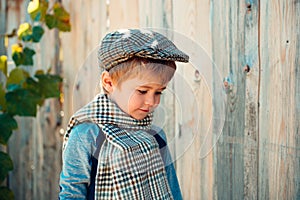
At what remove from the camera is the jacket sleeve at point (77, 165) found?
6.61 feet

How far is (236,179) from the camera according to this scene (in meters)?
2.72

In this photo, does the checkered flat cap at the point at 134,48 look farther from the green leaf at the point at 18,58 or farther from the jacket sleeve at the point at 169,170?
the green leaf at the point at 18,58

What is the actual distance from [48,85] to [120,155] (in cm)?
180

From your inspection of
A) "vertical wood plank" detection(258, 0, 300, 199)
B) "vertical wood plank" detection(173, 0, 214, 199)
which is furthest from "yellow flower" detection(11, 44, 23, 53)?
"vertical wood plank" detection(258, 0, 300, 199)

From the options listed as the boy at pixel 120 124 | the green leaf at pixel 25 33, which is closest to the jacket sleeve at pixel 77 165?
the boy at pixel 120 124

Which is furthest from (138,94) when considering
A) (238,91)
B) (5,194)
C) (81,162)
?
(5,194)

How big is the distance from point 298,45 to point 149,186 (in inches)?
35.9

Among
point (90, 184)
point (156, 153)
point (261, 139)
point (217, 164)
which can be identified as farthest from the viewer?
point (217, 164)

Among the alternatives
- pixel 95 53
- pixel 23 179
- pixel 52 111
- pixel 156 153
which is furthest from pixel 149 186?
pixel 23 179

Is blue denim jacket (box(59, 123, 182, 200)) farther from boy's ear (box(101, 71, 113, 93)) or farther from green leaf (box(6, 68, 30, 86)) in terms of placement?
green leaf (box(6, 68, 30, 86))

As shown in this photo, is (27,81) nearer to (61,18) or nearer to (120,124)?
(61,18)

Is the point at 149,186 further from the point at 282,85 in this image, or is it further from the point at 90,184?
the point at 282,85

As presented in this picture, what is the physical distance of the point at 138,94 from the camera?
2.02m

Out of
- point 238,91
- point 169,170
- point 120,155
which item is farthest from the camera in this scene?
point 238,91
